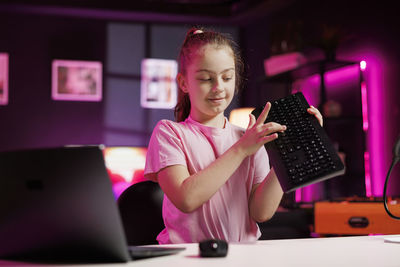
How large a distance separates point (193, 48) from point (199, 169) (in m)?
0.35

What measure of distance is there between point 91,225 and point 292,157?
544mm

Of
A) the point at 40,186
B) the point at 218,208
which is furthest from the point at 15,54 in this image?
the point at 40,186

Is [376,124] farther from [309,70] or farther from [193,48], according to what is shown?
[193,48]

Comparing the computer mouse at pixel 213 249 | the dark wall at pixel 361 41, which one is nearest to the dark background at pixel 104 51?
the dark wall at pixel 361 41

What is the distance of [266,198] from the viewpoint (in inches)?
50.7

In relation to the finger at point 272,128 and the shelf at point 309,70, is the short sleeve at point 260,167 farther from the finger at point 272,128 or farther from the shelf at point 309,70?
the shelf at point 309,70

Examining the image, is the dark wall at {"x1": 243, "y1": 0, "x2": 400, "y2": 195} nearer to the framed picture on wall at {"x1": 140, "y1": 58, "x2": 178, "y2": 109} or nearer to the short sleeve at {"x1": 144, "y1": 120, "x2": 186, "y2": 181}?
the framed picture on wall at {"x1": 140, "y1": 58, "x2": 178, "y2": 109}

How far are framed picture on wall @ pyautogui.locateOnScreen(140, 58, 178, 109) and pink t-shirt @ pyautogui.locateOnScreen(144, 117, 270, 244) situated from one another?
418cm

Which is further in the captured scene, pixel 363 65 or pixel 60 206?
pixel 363 65

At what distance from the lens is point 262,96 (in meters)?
4.90

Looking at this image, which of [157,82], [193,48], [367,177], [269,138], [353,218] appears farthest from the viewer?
[157,82]

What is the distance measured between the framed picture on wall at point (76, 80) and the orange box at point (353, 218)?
12.2 feet

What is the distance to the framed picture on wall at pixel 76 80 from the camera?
5.38 meters

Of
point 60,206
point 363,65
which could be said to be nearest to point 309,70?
point 363,65
